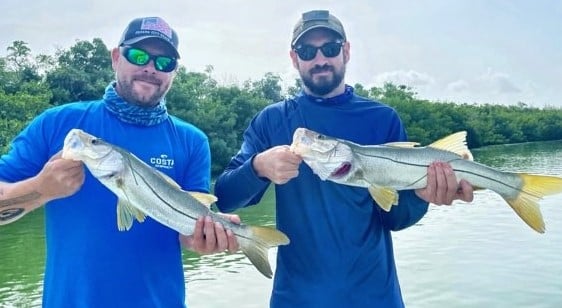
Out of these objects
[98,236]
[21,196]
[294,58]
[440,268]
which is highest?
[294,58]

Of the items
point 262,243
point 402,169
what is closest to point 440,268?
point 402,169

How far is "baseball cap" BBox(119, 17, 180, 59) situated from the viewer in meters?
3.44

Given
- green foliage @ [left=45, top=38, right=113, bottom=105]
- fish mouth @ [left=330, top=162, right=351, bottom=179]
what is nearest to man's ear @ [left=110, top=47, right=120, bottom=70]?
Answer: fish mouth @ [left=330, top=162, right=351, bottom=179]

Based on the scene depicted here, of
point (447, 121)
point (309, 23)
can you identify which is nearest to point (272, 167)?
point (309, 23)

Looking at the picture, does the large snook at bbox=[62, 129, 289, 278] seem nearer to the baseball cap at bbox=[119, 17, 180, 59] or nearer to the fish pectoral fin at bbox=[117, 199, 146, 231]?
the fish pectoral fin at bbox=[117, 199, 146, 231]

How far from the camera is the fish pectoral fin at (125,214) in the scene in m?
3.02

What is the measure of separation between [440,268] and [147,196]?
14079 millimetres

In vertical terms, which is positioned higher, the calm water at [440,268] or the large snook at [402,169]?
the large snook at [402,169]

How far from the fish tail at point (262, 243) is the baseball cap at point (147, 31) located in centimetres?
111

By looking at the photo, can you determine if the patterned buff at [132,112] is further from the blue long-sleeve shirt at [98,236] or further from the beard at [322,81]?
the beard at [322,81]

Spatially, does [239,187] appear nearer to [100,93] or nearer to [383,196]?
[383,196]

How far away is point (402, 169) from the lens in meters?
3.43

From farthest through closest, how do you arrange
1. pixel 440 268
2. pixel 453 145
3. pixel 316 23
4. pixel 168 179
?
pixel 440 268 < pixel 316 23 < pixel 453 145 < pixel 168 179

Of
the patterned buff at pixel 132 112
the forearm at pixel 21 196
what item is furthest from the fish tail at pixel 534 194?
the forearm at pixel 21 196
